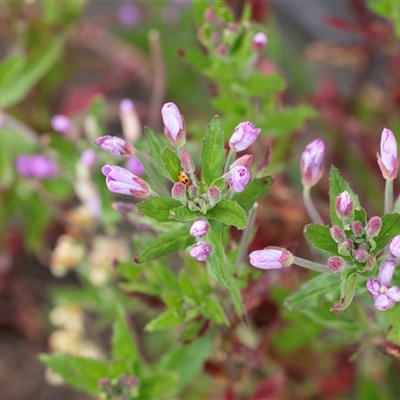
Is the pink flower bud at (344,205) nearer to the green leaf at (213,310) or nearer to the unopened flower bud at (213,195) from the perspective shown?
the unopened flower bud at (213,195)

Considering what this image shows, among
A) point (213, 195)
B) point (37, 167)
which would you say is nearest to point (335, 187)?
point (213, 195)

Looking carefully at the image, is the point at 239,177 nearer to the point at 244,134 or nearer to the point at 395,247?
the point at 244,134

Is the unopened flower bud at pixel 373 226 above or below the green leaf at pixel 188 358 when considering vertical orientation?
above

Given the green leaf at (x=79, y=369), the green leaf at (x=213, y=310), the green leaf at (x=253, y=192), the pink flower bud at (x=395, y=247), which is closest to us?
the pink flower bud at (x=395, y=247)

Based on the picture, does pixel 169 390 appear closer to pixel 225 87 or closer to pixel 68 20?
pixel 225 87

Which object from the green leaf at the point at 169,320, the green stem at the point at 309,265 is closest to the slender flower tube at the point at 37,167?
the green leaf at the point at 169,320

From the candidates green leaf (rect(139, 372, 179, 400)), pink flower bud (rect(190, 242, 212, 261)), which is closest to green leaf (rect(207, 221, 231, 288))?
pink flower bud (rect(190, 242, 212, 261))

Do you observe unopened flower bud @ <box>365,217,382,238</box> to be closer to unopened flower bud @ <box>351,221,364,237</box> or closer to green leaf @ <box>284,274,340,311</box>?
unopened flower bud @ <box>351,221,364,237</box>

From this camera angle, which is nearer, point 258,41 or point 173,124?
point 173,124
